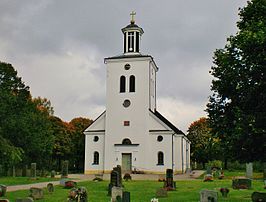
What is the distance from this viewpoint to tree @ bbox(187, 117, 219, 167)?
72100mm

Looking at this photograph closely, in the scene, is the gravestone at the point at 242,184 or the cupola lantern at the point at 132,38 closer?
the gravestone at the point at 242,184

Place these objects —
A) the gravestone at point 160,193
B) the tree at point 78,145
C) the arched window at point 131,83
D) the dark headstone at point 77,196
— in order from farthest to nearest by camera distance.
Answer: the tree at point 78,145
the arched window at point 131,83
the gravestone at point 160,193
the dark headstone at point 77,196

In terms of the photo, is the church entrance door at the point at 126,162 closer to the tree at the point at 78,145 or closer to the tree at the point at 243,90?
the tree at the point at 78,145

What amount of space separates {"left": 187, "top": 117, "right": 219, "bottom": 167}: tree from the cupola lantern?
91.4ft

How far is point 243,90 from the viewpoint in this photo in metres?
14.6

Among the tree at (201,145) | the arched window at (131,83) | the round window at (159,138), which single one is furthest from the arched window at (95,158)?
the tree at (201,145)

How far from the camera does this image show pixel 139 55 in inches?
1876

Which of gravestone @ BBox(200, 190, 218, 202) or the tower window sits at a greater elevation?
the tower window

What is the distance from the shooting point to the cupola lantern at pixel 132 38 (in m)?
48.8

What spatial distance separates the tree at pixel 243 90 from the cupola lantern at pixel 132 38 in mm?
33141

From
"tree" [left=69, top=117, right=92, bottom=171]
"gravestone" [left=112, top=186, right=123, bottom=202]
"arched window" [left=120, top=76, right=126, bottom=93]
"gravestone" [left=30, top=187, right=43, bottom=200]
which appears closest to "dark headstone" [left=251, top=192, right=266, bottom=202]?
"gravestone" [left=112, top=186, right=123, bottom=202]

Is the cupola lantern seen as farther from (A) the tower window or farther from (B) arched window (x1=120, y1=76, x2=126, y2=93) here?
(B) arched window (x1=120, y1=76, x2=126, y2=93)

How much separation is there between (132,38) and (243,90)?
3528 cm

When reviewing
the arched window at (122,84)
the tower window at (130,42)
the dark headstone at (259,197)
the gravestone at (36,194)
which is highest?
the tower window at (130,42)
